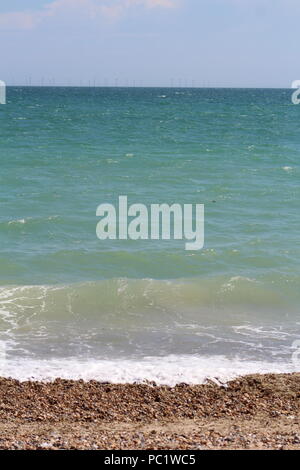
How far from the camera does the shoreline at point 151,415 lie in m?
8.29

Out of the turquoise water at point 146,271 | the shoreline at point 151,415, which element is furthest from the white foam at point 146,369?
the shoreline at point 151,415

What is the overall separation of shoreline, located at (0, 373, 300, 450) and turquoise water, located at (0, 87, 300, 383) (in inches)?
28.6

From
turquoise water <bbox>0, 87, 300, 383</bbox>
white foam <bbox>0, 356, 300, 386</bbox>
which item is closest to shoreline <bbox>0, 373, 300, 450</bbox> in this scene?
white foam <bbox>0, 356, 300, 386</bbox>

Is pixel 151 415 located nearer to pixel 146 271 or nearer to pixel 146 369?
pixel 146 369

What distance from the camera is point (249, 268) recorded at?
57.8 ft

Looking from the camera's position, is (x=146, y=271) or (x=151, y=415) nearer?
(x=151, y=415)

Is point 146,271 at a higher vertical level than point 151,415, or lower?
higher

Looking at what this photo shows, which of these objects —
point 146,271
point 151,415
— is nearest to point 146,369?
point 151,415

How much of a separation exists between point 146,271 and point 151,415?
794cm

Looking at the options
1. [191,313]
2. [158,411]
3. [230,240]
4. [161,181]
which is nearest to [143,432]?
[158,411]

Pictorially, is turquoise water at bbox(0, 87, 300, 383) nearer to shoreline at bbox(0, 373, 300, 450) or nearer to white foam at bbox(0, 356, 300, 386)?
white foam at bbox(0, 356, 300, 386)

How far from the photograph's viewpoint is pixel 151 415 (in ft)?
31.3
